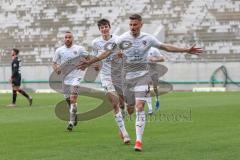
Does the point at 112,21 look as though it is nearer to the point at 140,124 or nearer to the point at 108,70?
the point at 108,70

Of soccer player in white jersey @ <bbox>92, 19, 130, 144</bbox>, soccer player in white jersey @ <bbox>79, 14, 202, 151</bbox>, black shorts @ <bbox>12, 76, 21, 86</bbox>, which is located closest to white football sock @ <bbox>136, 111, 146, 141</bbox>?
soccer player in white jersey @ <bbox>79, 14, 202, 151</bbox>

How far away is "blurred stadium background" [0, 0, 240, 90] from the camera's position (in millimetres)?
39156

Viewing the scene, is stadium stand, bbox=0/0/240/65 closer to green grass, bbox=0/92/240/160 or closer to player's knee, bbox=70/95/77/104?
green grass, bbox=0/92/240/160

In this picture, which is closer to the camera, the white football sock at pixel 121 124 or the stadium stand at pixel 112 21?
the white football sock at pixel 121 124

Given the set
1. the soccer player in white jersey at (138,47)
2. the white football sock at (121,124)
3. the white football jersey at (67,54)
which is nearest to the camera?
the soccer player in white jersey at (138,47)

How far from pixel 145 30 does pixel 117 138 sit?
94.8ft

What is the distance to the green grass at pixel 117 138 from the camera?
33.8ft

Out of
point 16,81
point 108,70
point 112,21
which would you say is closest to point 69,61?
point 108,70

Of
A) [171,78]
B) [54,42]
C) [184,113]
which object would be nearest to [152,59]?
[184,113]

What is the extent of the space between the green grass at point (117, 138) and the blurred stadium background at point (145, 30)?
19241mm

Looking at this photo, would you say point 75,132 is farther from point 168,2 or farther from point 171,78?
point 168,2

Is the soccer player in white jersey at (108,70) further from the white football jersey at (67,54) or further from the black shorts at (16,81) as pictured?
the black shorts at (16,81)

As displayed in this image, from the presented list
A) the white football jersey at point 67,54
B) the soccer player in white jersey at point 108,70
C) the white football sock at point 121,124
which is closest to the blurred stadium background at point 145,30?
the white football jersey at point 67,54

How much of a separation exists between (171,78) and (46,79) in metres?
9.09
